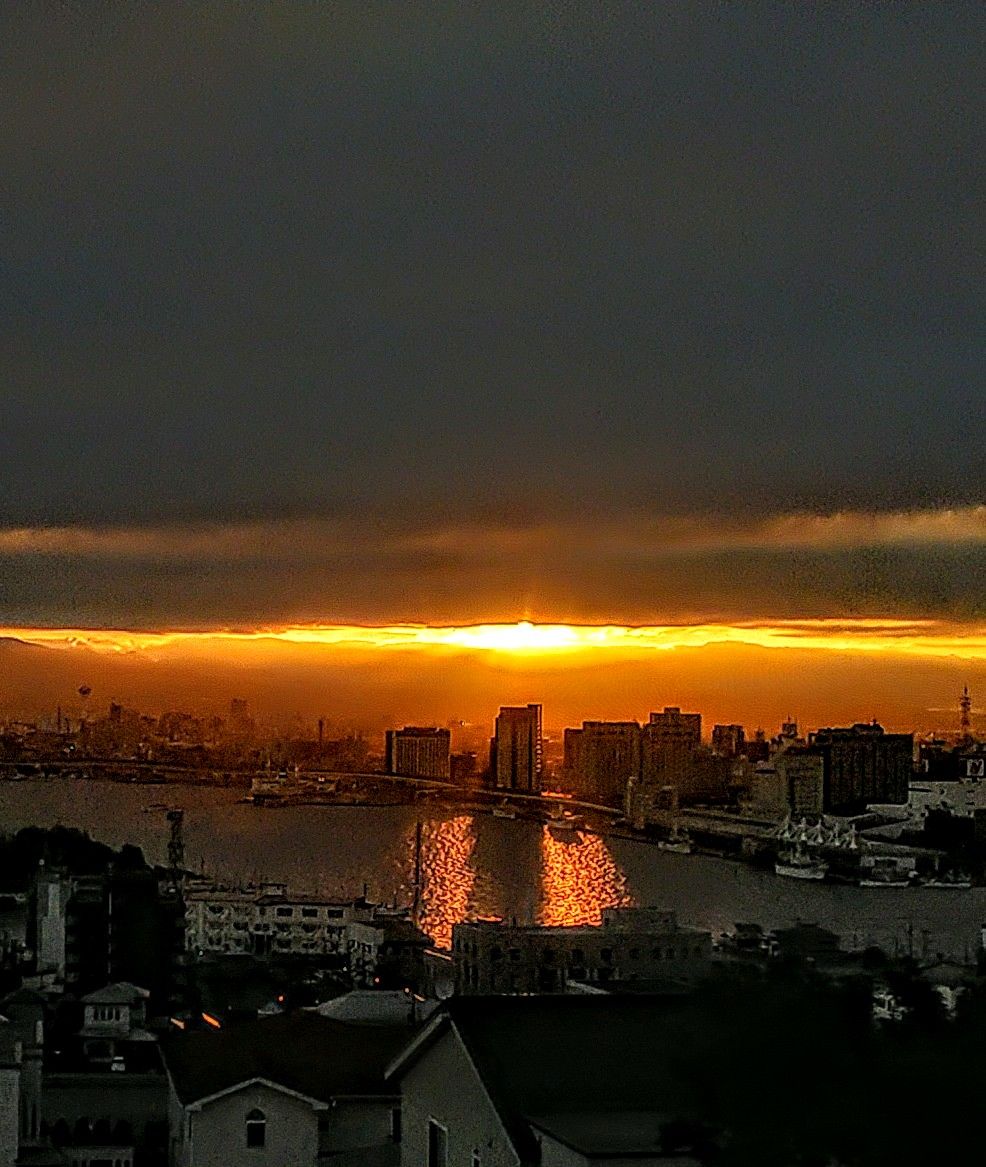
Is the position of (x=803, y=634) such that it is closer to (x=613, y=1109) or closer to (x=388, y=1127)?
(x=388, y=1127)

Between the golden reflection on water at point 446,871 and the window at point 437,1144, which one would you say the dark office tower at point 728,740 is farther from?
the window at point 437,1144

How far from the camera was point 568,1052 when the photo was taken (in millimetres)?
2955

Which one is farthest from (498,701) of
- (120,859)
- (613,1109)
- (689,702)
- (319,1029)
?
(613,1109)

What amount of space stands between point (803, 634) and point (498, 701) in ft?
6.48

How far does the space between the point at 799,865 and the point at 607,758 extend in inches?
59.6

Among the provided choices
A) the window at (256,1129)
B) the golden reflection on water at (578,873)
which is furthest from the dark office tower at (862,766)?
the window at (256,1129)

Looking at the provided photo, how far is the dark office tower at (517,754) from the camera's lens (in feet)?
46.7

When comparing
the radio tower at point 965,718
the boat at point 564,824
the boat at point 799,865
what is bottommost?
the boat at point 799,865

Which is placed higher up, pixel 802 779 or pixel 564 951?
pixel 802 779

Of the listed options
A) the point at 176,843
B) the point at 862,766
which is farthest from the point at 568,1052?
the point at 176,843

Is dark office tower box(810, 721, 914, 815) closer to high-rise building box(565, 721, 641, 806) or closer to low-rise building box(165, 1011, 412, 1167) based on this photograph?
high-rise building box(565, 721, 641, 806)

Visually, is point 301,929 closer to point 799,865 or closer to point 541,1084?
point 799,865

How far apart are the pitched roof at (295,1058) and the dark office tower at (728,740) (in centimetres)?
961

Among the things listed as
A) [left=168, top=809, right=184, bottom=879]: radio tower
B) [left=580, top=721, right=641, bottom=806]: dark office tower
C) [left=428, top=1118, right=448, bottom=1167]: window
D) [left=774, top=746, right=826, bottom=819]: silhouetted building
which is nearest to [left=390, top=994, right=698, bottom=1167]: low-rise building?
[left=428, top=1118, right=448, bottom=1167]: window
